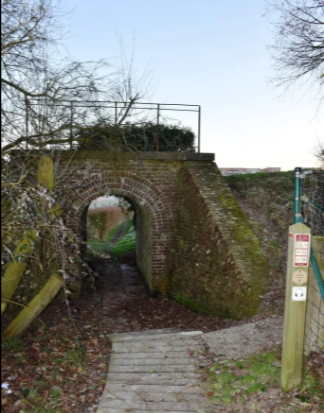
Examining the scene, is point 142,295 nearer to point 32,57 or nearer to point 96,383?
point 96,383

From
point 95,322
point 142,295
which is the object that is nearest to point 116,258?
point 142,295

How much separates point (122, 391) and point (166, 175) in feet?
20.6

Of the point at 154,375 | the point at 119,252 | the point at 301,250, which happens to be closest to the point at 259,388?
the point at 154,375

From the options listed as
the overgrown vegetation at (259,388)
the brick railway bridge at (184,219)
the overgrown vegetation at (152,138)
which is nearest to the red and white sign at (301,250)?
the overgrown vegetation at (259,388)

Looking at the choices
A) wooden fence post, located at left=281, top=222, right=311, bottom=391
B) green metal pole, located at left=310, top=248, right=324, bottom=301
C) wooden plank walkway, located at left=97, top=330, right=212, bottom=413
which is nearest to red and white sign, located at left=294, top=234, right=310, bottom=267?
wooden fence post, located at left=281, top=222, right=311, bottom=391

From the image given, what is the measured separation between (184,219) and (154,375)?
5.15m

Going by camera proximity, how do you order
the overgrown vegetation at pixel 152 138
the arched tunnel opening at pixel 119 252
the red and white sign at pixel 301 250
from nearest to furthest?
1. the red and white sign at pixel 301 250
2. the overgrown vegetation at pixel 152 138
3. the arched tunnel opening at pixel 119 252

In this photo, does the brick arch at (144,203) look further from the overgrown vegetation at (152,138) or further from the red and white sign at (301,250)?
the red and white sign at (301,250)

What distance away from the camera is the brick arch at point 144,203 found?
9.72 m

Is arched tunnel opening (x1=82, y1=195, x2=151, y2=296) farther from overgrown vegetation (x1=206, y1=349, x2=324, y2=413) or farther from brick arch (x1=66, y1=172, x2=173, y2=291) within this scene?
overgrown vegetation (x1=206, y1=349, x2=324, y2=413)

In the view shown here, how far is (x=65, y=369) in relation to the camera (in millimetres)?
5465

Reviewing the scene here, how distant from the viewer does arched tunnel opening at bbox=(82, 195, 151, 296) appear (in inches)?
446

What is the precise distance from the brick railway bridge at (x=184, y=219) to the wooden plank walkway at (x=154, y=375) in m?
2.05

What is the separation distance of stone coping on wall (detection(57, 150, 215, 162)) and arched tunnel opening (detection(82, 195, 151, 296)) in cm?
122
